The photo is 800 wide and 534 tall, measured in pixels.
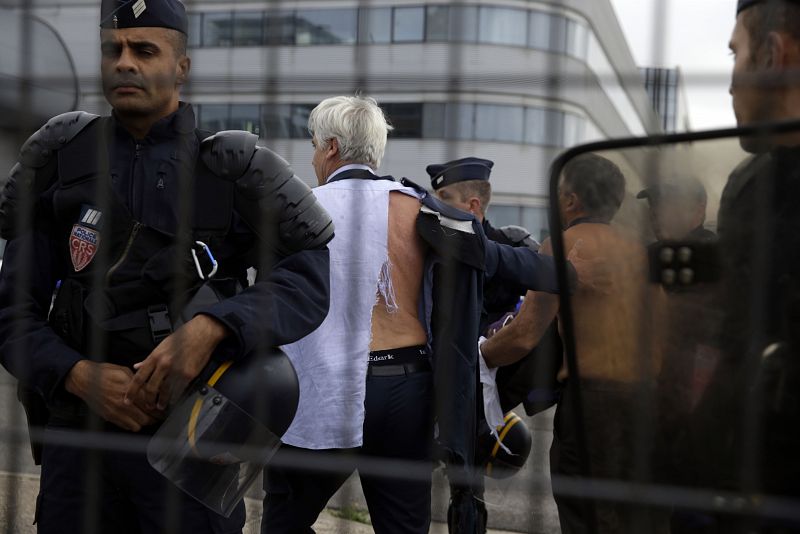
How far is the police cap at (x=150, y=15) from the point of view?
1969mm

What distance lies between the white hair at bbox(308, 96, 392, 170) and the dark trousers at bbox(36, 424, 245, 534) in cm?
76

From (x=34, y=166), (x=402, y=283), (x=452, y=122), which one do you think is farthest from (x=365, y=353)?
(x=452, y=122)

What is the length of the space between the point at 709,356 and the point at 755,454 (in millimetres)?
118

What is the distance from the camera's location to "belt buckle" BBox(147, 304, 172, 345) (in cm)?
192

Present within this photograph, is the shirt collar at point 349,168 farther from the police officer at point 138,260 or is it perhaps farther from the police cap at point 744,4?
the police cap at point 744,4

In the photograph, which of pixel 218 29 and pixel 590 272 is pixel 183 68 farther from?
pixel 590 272

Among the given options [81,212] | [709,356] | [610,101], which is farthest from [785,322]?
[81,212]

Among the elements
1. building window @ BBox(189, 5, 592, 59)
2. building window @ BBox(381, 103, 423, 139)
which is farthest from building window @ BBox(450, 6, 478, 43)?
building window @ BBox(381, 103, 423, 139)

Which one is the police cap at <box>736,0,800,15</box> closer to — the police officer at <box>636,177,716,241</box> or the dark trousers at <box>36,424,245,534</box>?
the police officer at <box>636,177,716,241</box>

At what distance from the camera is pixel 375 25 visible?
58.4 inches

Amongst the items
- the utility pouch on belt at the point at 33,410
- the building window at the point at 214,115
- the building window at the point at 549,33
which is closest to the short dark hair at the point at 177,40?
the building window at the point at 214,115

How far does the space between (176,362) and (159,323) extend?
0.13 meters

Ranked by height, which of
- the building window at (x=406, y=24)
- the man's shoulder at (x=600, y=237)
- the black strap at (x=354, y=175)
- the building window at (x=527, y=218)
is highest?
the building window at (x=406, y=24)

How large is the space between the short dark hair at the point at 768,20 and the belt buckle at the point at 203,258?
106 cm
